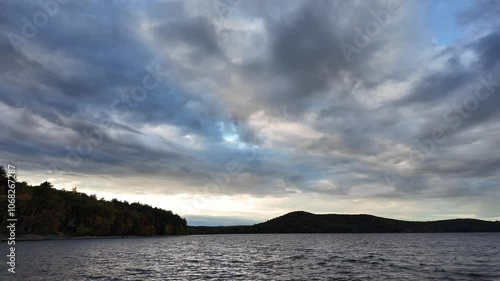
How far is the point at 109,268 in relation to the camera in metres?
56.4

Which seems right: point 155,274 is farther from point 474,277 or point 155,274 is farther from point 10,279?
point 474,277

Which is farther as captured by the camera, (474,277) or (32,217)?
(32,217)

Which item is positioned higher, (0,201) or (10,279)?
(0,201)

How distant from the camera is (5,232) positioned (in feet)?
470

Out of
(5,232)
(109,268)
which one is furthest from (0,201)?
(109,268)

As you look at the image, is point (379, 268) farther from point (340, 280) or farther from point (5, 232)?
point (5, 232)

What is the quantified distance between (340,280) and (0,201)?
13484 cm

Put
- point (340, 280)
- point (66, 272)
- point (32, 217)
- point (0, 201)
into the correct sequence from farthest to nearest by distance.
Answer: point (32, 217) → point (0, 201) → point (66, 272) → point (340, 280)

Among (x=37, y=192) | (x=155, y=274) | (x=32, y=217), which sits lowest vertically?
(x=155, y=274)

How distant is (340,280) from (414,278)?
1072 cm

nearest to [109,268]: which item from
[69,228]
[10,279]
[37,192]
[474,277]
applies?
[10,279]

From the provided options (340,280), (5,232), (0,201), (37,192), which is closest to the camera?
(340,280)

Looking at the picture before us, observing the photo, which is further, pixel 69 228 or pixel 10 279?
pixel 69 228

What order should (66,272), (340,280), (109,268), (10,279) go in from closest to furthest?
(10,279) < (340,280) < (66,272) < (109,268)
